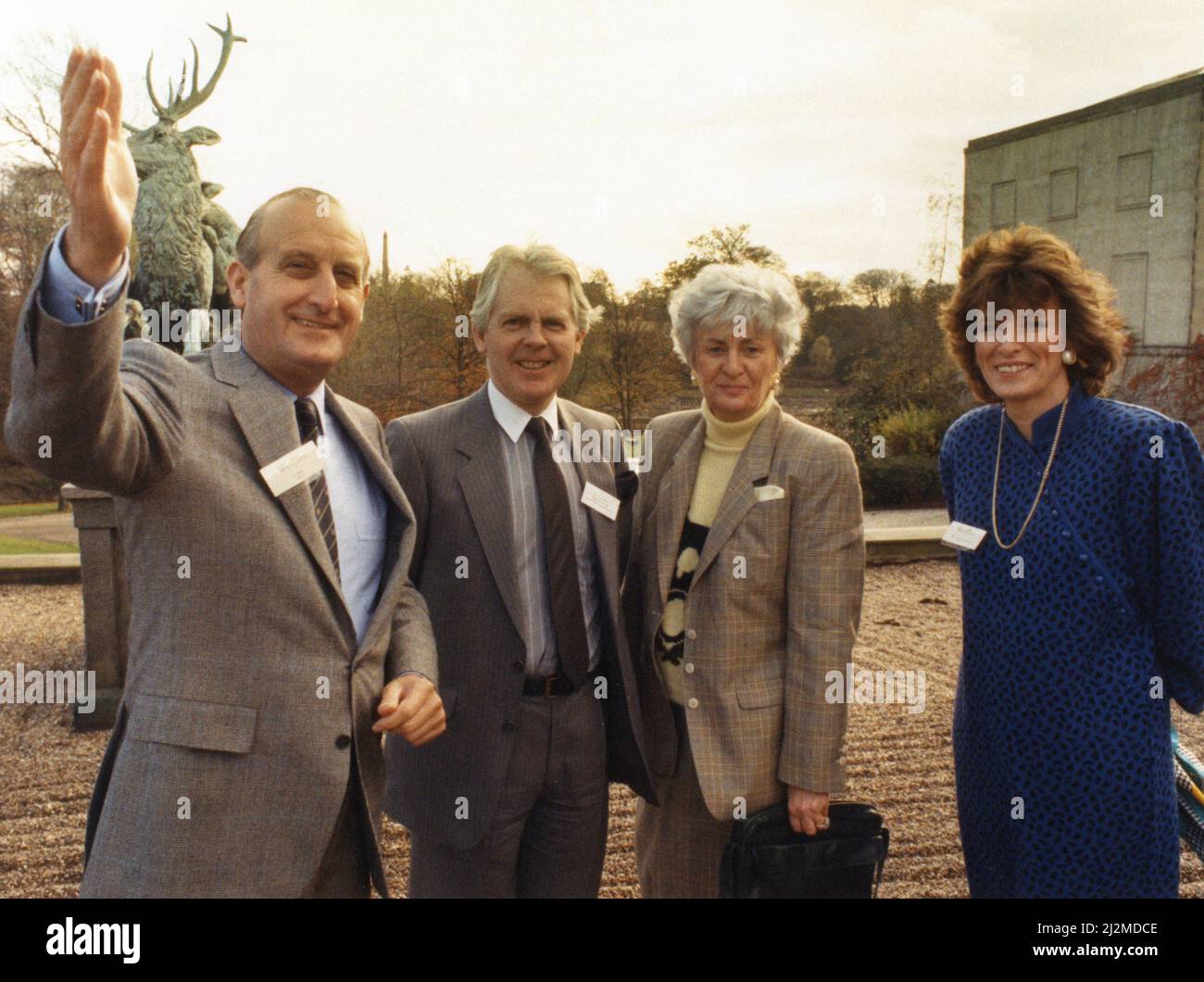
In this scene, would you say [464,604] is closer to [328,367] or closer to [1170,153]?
[328,367]

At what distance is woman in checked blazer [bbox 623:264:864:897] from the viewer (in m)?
2.61

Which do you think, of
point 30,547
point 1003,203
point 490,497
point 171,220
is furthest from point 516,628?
point 1003,203

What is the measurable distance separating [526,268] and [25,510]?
17913 mm

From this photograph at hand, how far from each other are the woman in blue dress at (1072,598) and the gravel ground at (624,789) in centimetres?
153

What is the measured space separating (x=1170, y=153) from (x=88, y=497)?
23.5 meters

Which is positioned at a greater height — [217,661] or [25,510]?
[217,661]

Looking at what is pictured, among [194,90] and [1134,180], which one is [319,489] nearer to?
[194,90]

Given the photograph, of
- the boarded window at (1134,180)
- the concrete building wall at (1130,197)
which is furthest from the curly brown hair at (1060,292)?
the boarded window at (1134,180)

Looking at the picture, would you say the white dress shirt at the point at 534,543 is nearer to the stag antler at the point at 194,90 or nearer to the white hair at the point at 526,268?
the white hair at the point at 526,268

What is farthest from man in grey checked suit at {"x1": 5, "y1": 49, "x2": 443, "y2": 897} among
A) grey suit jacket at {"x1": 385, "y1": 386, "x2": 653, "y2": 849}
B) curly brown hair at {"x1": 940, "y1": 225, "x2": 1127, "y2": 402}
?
curly brown hair at {"x1": 940, "y1": 225, "x2": 1127, "y2": 402}

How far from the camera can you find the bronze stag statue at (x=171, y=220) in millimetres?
7066

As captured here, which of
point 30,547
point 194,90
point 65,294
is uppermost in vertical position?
point 194,90

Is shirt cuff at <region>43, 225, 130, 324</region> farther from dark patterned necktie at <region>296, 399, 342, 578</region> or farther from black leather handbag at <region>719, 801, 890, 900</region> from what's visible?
black leather handbag at <region>719, 801, 890, 900</region>

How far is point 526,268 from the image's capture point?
2.62 meters
